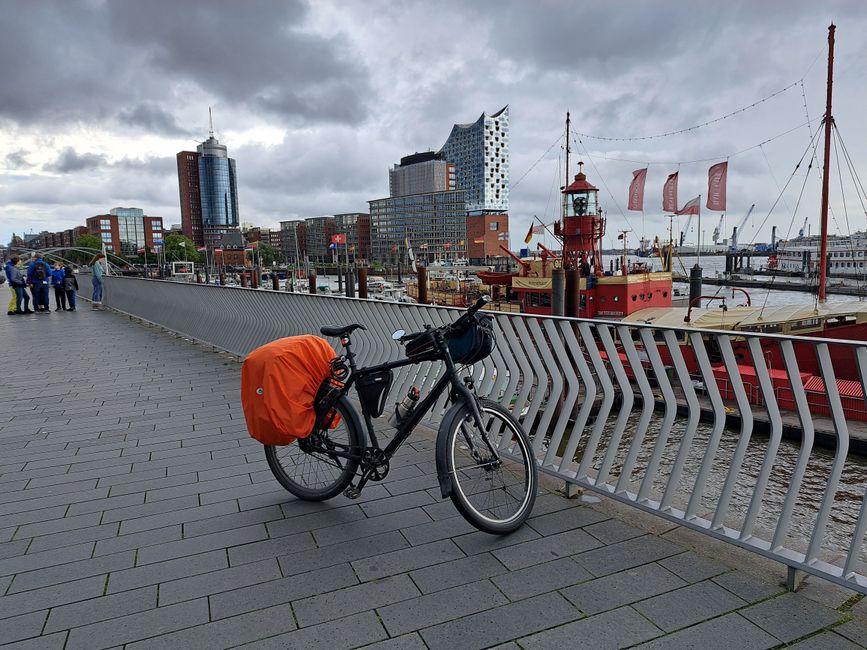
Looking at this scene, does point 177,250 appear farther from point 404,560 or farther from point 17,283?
point 404,560

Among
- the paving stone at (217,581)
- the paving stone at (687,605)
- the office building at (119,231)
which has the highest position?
the office building at (119,231)

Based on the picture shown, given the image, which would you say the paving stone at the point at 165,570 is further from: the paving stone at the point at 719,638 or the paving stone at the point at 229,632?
the paving stone at the point at 719,638

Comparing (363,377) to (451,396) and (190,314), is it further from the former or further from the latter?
(190,314)

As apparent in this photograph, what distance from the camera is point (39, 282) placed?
1933 centimetres

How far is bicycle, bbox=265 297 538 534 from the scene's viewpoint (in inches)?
119

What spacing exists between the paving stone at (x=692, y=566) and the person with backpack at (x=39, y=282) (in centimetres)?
2180

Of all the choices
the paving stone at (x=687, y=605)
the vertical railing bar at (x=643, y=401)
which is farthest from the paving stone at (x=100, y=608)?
the vertical railing bar at (x=643, y=401)

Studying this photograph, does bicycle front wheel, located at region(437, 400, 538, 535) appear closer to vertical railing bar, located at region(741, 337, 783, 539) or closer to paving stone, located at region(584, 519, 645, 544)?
paving stone, located at region(584, 519, 645, 544)

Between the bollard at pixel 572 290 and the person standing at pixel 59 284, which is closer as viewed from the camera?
the bollard at pixel 572 290

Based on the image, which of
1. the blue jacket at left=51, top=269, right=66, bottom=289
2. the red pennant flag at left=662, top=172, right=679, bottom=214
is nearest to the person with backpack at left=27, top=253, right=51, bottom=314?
the blue jacket at left=51, top=269, right=66, bottom=289

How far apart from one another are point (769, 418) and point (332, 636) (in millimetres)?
2214

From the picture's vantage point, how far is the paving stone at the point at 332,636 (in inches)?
89.2

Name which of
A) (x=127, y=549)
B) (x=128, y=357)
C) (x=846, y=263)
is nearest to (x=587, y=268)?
(x=128, y=357)

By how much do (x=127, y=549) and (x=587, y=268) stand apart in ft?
92.7
